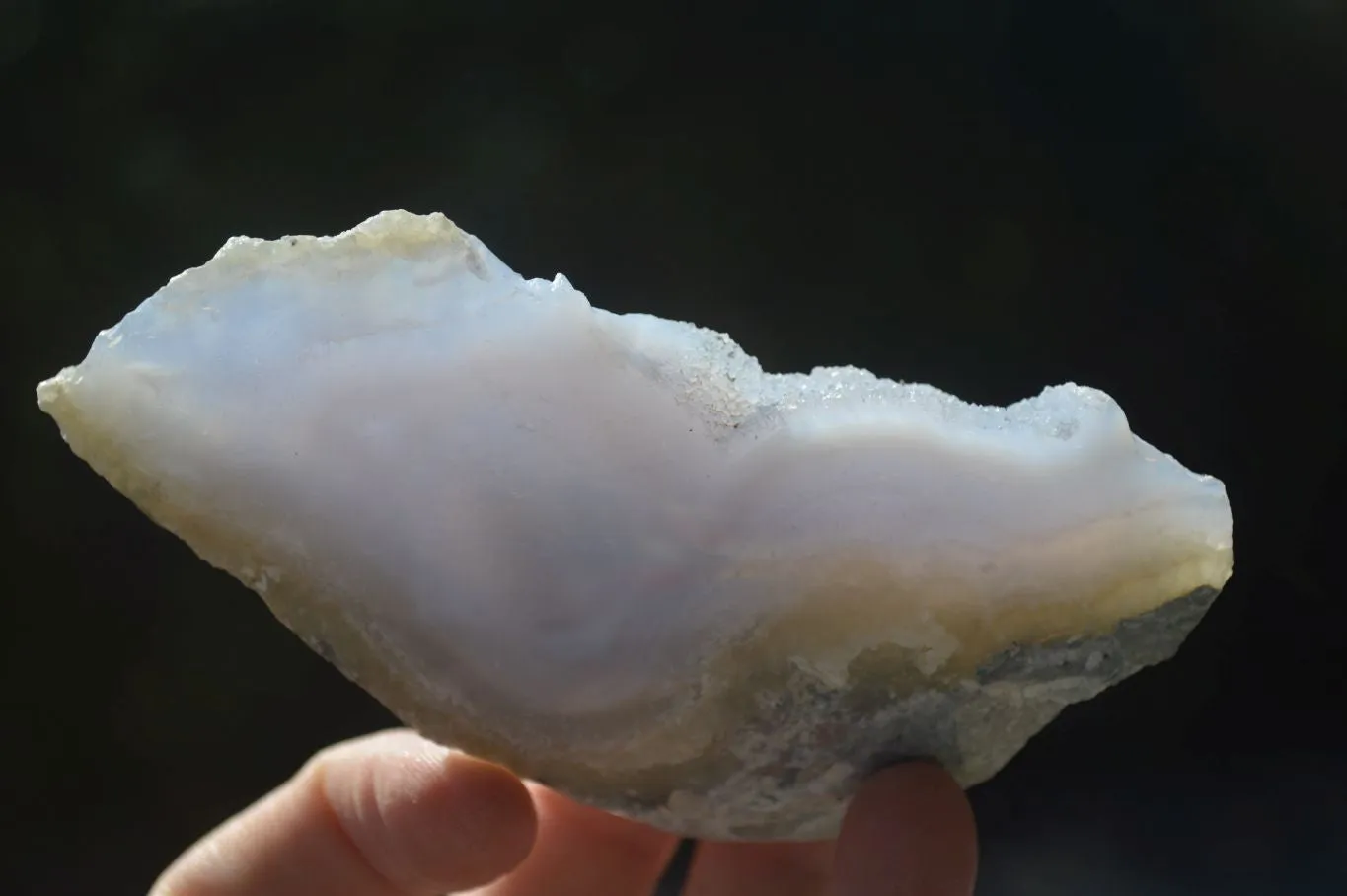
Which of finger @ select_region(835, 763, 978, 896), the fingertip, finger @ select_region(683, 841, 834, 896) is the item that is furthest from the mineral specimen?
finger @ select_region(683, 841, 834, 896)

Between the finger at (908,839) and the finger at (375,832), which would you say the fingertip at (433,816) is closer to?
the finger at (375,832)

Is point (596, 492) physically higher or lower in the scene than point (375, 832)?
higher

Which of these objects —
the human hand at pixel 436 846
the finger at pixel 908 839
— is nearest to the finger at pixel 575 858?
the human hand at pixel 436 846

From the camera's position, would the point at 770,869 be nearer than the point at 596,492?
No

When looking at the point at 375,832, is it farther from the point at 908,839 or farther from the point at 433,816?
the point at 908,839

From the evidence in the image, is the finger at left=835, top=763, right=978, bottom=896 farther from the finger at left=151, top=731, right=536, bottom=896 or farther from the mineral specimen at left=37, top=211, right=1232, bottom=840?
the finger at left=151, top=731, right=536, bottom=896

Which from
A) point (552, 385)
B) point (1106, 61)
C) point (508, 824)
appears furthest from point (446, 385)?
point (1106, 61)

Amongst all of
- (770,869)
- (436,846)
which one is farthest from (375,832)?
(770,869)
